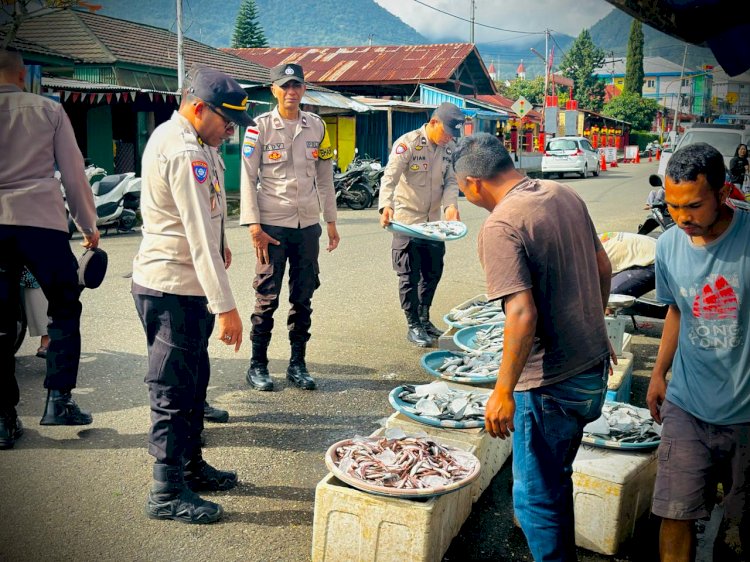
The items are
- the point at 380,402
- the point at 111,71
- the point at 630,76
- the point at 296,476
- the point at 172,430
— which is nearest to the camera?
the point at 172,430

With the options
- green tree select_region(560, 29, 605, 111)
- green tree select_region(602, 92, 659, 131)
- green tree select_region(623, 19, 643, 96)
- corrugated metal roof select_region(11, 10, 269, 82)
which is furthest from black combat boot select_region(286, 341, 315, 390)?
green tree select_region(623, 19, 643, 96)

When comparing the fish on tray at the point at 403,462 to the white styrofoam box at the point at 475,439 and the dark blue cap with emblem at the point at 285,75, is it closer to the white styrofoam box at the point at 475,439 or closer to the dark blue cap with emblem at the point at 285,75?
the white styrofoam box at the point at 475,439

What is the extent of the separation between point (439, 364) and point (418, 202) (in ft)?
7.42

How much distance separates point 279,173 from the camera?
5660 millimetres

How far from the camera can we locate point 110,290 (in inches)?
355

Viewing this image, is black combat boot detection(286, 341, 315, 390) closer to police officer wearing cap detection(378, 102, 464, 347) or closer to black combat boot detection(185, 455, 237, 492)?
police officer wearing cap detection(378, 102, 464, 347)

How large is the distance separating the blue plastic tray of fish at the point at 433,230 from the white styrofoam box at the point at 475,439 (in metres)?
2.59

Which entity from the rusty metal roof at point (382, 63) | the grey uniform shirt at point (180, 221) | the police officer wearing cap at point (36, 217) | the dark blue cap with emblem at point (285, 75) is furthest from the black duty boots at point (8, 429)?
the rusty metal roof at point (382, 63)

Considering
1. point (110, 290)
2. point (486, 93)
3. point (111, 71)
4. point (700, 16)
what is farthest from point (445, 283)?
point (486, 93)

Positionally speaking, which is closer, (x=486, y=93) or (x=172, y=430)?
(x=172, y=430)

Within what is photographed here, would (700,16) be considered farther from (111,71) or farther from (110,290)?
(111,71)

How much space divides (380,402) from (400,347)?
4.96 ft

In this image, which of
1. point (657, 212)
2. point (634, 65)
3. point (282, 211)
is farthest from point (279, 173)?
point (634, 65)

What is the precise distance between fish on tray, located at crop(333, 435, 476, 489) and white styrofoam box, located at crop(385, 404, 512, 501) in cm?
27
